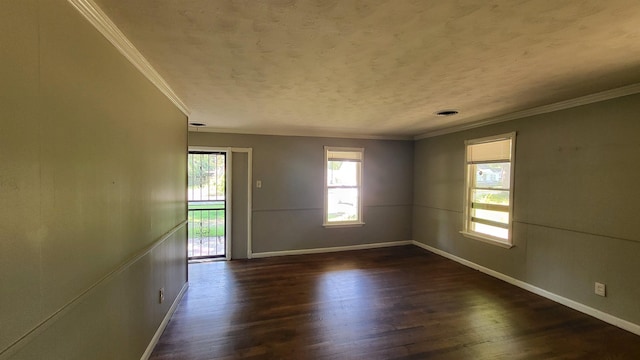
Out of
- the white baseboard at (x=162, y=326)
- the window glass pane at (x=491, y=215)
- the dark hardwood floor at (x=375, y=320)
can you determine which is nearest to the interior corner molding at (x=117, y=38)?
the white baseboard at (x=162, y=326)

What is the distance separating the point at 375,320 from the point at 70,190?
109 inches

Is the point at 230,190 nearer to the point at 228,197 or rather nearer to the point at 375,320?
the point at 228,197

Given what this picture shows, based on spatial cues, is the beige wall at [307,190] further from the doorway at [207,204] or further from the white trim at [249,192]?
the doorway at [207,204]

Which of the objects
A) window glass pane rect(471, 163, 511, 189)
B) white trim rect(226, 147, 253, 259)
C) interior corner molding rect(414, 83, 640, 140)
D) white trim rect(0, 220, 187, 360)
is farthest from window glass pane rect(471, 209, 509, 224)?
white trim rect(0, 220, 187, 360)

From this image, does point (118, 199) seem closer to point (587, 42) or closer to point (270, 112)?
point (270, 112)

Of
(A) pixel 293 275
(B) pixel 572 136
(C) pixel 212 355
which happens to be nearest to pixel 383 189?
(A) pixel 293 275

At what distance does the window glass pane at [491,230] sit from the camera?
3.98 meters

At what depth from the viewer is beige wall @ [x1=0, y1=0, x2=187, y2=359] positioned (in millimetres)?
916

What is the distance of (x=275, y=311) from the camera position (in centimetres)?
303

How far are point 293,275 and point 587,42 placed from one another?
3.98m

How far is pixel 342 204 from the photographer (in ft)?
18.5

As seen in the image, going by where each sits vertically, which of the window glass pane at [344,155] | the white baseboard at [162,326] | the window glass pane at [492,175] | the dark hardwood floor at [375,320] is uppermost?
the window glass pane at [344,155]

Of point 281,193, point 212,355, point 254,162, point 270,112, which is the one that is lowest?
point 212,355

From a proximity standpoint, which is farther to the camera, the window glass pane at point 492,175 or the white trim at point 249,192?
the white trim at point 249,192
